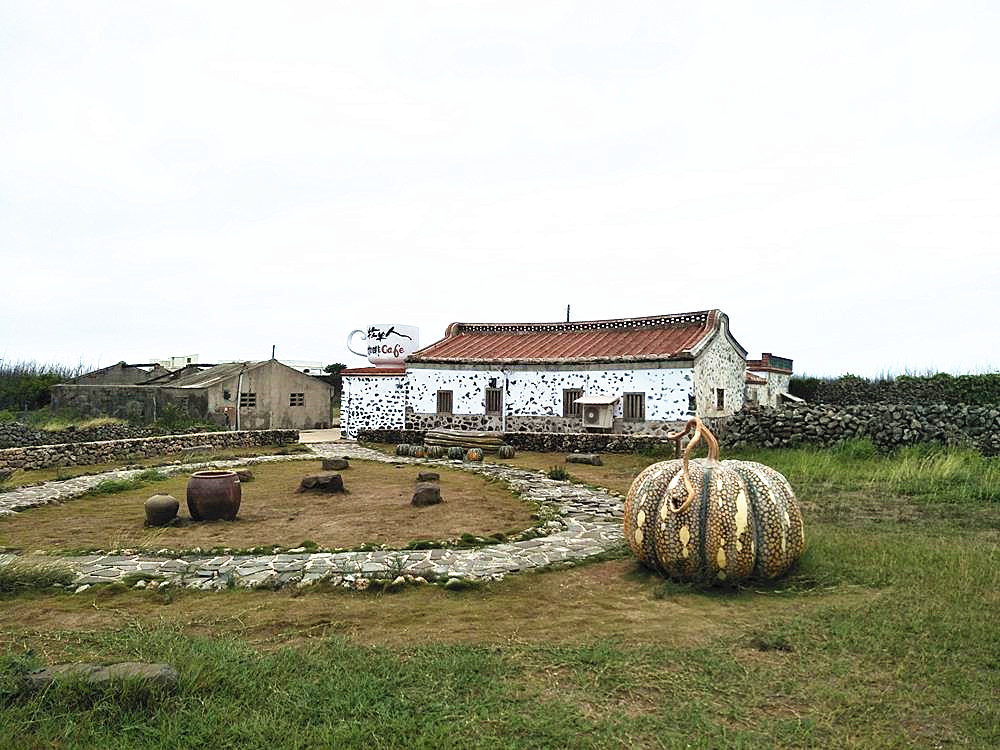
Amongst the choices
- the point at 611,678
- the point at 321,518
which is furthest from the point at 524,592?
the point at 321,518

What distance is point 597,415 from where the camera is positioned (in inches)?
930

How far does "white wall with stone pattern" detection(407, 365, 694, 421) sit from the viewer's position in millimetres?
22797

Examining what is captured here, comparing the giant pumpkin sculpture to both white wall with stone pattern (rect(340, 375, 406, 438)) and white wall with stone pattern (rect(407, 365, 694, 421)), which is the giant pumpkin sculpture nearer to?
white wall with stone pattern (rect(407, 365, 694, 421))

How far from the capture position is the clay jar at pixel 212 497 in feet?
36.4

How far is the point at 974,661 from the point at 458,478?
12760 mm

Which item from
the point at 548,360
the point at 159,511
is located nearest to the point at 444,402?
the point at 548,360

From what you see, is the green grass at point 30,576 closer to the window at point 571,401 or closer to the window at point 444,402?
the window at point 571,401

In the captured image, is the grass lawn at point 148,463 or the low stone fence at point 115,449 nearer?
the grass lawn at point 148,463

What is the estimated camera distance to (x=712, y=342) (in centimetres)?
2384

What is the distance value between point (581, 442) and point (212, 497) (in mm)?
14567

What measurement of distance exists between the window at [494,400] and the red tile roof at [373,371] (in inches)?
168

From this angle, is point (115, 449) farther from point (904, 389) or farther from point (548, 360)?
point (904, 389)

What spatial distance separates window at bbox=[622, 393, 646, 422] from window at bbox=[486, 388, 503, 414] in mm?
5076

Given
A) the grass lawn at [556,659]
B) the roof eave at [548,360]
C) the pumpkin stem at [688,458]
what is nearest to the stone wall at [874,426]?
the roof eave at [548,360]
